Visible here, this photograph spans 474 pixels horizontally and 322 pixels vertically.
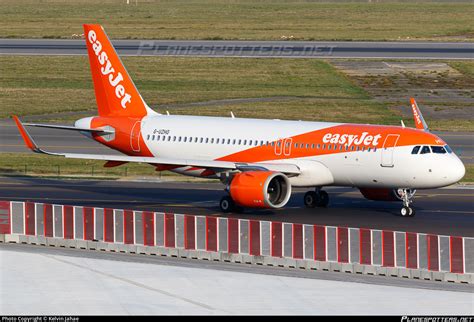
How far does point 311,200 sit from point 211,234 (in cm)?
1522

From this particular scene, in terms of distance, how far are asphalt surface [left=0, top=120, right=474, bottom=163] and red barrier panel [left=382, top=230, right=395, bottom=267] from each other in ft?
118

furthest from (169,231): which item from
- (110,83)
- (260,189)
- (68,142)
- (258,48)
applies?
(258,48)

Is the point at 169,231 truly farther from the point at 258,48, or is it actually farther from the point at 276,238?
the point at 258,48

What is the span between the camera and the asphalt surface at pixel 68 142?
80062 mm

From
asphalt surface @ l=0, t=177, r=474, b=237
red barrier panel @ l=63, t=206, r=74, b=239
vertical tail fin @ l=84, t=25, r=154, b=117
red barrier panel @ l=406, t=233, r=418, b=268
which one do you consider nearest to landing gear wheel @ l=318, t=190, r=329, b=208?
asphalt surface @ l=0, t=177, r=474, b=237

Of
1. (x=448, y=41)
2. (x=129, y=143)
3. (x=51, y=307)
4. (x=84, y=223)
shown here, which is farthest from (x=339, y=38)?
(x=51, y=307)

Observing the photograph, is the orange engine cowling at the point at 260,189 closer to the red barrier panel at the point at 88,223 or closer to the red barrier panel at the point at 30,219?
the red barrier panel at the point at 88,223

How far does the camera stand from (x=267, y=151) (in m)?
57.3

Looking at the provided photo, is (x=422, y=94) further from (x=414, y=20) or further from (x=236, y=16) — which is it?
(x=236, y=16)

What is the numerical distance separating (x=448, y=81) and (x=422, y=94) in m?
8.20

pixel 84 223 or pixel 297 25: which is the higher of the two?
pixel 297 25

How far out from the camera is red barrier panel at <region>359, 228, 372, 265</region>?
136ft

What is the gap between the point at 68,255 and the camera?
1761 inches

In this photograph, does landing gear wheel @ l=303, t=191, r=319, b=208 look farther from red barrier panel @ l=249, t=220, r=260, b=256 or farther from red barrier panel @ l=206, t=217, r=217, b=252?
red barrier panel @ l=249, t=220, r=260, b=256
